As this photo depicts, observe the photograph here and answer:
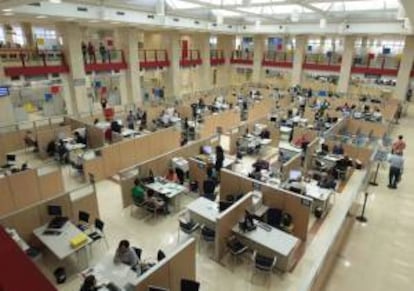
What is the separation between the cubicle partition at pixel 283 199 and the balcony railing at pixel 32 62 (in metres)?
12.7

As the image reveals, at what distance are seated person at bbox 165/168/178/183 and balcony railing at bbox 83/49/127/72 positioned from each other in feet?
36.5

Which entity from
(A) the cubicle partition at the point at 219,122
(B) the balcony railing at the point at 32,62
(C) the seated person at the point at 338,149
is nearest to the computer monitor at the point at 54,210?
(A) the cubicle partition at the point at 219,122

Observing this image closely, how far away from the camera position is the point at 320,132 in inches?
515

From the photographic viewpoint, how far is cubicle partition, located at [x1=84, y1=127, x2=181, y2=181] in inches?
412

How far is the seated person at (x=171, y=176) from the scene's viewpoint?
9.49 m

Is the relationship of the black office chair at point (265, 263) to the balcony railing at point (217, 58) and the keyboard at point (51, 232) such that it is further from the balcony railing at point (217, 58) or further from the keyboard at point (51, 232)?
the balcony railing at point (217, 58)

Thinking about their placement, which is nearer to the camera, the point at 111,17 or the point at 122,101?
the point at 111,17

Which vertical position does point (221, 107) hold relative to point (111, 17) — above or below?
below

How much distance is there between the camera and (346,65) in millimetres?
21609

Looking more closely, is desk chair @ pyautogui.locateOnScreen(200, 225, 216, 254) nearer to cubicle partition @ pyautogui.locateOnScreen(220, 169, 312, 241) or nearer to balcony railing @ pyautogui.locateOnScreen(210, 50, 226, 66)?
cubicle partition @ pyautogui.locateOnScreen(220, 169, 312, 241)

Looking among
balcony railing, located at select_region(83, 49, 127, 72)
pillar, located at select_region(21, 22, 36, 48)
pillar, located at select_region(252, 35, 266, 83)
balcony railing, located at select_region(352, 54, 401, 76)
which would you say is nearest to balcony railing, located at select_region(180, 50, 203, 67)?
pillar, located at select_region(252, 35, 266, 83)

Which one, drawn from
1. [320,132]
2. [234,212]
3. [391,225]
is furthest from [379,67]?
[234,212]

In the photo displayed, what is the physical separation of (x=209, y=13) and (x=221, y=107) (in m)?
6.39

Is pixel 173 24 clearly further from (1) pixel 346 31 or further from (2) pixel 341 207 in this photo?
(2) pixel 341 207
